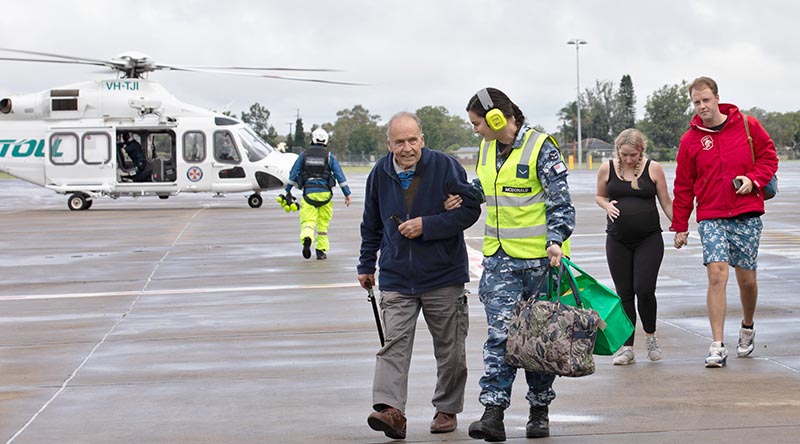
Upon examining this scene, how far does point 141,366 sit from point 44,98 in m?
24.9

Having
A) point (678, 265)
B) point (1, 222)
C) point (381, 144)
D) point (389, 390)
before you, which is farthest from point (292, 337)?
point (381, 144)

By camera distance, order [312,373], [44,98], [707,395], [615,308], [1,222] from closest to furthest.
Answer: [615,308], [707,395], [312,373], [1,222], [44,98]

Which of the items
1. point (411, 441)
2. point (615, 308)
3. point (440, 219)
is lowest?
point (411, 441)

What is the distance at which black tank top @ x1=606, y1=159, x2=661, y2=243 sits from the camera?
821cm

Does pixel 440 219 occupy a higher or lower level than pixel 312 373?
higher

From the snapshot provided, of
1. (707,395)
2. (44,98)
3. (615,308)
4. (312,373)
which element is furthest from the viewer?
(44,98)

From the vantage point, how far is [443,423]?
245 inches

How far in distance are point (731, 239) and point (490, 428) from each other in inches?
120

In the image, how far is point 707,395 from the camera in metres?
6.96

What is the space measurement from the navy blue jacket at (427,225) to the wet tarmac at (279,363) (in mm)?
832

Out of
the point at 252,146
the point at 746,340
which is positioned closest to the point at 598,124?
the point at 252,146

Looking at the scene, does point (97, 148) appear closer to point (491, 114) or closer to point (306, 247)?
point (306, 247)

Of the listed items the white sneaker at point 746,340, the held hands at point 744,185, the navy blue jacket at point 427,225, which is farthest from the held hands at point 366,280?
the white sneaker at point 746,340

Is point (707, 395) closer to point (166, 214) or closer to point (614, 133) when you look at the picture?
point (166, 214)
